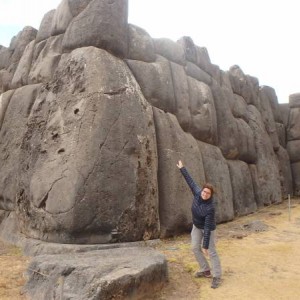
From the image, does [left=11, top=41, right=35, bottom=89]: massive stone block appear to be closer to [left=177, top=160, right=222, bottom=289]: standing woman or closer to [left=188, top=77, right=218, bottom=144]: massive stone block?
[left=188, top=77, right=218, bottom=144]: massive stone block

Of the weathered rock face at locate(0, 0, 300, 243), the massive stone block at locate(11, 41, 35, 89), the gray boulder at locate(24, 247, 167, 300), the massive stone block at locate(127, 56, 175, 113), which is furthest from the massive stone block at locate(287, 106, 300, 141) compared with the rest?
the gray boulder at locate(24, 247, 167, 300)

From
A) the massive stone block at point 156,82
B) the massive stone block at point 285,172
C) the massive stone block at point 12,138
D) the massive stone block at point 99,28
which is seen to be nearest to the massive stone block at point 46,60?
the massive stone block at point 12,138

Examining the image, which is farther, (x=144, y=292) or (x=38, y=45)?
(x=38, y=45)

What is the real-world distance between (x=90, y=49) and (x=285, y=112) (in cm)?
1702

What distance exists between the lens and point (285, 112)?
23547 millimetres

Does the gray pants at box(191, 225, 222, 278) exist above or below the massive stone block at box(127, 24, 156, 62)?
below

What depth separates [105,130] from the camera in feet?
30.1

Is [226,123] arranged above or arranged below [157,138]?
above

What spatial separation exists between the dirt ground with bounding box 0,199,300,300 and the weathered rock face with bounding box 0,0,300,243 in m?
1.08

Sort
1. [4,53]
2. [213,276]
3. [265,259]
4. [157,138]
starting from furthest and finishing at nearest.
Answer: [4,53] < [157,138] < [265,259] < [213,276]

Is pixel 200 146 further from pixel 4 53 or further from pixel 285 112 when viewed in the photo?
pixel 285 112

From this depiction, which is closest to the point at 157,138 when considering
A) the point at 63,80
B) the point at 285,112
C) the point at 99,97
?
the point at 99,97

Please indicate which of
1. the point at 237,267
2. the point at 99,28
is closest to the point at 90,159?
the point at 99,28

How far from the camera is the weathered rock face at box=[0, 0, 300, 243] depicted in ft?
29.0
